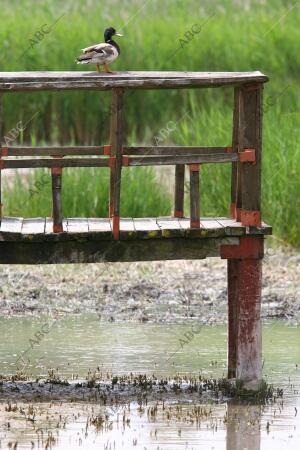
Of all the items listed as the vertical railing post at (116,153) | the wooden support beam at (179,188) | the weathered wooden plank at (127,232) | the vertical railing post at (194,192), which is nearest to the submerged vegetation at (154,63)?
the wooden support beam at (179,188)

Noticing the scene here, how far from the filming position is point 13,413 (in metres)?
9.88

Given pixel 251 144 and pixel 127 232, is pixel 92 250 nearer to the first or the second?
pixel 127 232

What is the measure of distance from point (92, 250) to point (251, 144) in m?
1.31

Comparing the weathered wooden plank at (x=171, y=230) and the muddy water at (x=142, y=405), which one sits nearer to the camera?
the muddy water at (x=142, y=405)

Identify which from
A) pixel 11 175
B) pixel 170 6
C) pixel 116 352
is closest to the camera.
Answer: pixel 116 352

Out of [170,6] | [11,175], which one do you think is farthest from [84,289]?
[170,6]

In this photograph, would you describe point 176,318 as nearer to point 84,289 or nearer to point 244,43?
point 84,289

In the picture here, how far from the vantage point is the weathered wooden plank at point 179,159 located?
10.4 m

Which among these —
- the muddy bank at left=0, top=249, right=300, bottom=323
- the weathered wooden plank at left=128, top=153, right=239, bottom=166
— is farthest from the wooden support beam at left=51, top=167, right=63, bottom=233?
the muddy bank at left=0, top=249, right=300, bottom=323

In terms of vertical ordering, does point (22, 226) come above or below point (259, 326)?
above

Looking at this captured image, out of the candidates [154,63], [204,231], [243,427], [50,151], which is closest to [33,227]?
[50,151]

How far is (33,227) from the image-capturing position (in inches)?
421

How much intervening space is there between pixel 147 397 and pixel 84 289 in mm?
4530

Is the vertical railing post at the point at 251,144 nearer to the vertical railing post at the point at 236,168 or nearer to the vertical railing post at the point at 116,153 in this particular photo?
the vertical railing post at the point at 236,168
